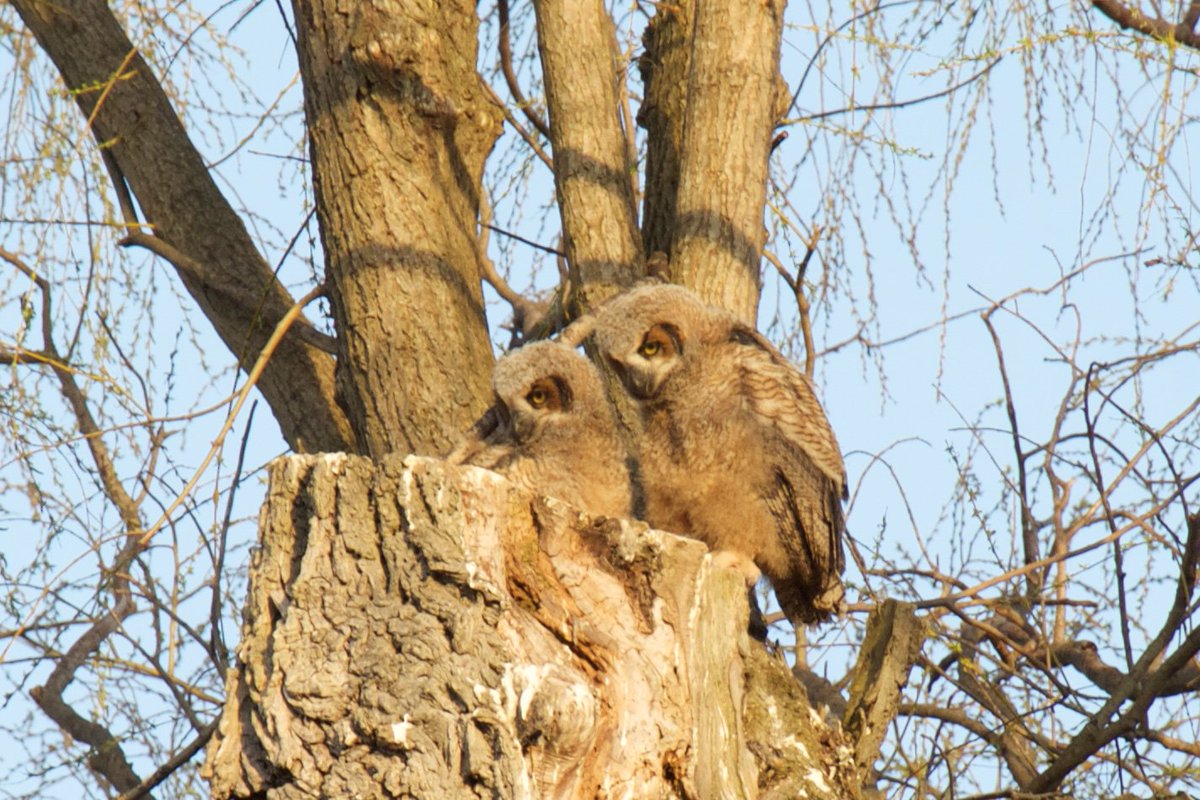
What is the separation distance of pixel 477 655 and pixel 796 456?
1.42 m

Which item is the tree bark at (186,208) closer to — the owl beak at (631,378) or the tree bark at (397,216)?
the tree bark at (397,216)

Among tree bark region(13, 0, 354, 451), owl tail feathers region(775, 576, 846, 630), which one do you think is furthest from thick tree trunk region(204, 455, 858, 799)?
tree bark region(13, 0, 354, 451)

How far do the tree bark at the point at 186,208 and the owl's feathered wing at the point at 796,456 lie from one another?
1.14 m

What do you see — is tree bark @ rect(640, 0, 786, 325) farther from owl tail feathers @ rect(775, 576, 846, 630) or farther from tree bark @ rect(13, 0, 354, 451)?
tree bark @ rect(13, 0, 354, 451)

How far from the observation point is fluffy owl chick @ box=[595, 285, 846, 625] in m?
3.22

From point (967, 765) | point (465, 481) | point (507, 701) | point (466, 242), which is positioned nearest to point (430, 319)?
point (466, 242)

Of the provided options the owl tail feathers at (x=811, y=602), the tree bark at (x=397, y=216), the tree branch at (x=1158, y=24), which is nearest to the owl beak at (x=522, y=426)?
the tree bark at (x=397, y=216)

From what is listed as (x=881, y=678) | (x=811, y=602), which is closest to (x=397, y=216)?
(x=811, y=602)

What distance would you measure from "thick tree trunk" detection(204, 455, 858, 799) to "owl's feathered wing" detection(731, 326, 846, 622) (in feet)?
2.82

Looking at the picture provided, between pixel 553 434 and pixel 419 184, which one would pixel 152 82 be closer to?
pixel 419 184

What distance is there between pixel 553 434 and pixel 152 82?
171 cm

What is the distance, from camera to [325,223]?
139 inches

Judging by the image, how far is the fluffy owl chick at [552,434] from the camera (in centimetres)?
321

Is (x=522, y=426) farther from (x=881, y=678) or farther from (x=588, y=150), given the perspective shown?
(x=881, y=678)
